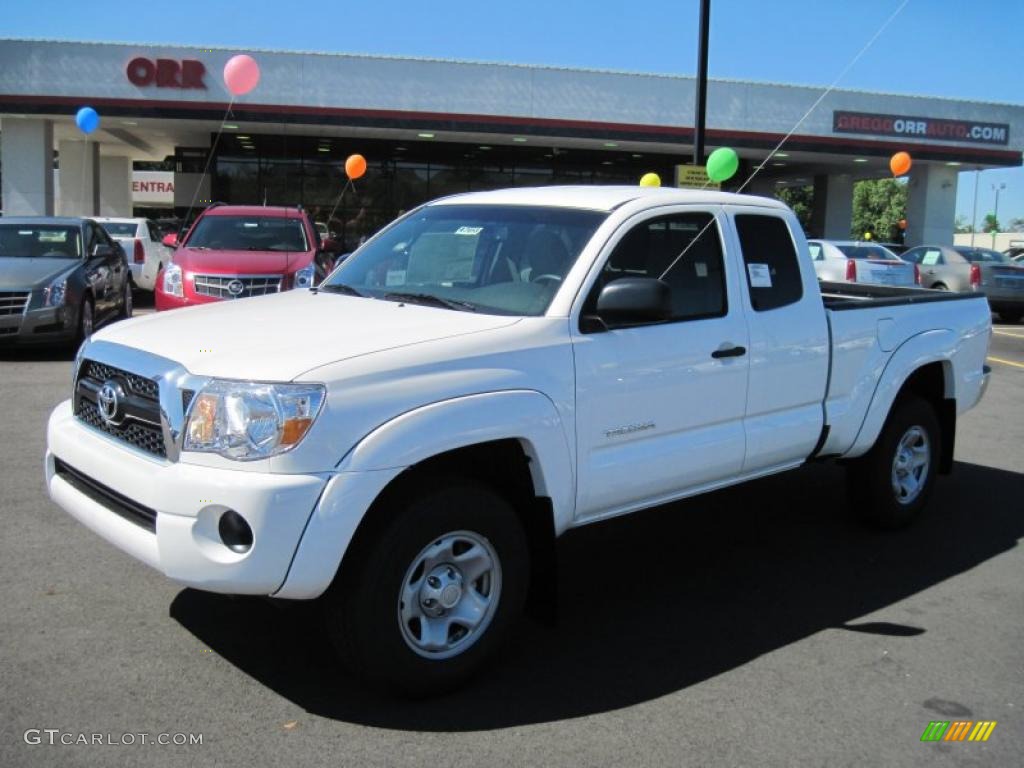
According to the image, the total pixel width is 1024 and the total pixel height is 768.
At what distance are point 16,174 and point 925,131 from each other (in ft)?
85.8

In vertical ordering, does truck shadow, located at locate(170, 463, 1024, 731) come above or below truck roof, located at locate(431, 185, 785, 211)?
below

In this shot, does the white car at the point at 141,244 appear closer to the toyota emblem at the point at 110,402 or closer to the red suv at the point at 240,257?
the red suv at the point at 240,257

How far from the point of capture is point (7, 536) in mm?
5164

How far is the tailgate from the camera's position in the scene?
1923 cm

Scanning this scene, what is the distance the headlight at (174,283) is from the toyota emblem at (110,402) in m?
7.59

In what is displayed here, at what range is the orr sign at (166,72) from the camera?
79.9ft

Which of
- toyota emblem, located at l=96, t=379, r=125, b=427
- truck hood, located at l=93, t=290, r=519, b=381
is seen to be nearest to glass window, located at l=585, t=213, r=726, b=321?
truck hood, located at l=93, t=290, r=519, b=381

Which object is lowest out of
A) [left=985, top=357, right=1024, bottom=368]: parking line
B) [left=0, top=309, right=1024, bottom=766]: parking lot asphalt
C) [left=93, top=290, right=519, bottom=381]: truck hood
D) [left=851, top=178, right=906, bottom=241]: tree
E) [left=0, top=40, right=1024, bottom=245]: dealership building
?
[left=0, top=309, right=1024, bottom=766]: parking lot asphalt

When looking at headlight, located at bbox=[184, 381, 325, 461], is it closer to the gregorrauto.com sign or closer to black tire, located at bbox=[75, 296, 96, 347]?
black tire, located at bbox=[75, 296, 96, 347]

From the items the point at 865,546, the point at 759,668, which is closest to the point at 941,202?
the point at 865,546

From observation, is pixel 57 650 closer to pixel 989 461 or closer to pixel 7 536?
pixel 7 536

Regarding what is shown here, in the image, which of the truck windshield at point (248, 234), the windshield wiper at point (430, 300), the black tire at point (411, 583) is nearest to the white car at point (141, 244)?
the truck windshield at point (248, 234)

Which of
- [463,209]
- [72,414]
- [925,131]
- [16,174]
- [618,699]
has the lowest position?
[618,699]

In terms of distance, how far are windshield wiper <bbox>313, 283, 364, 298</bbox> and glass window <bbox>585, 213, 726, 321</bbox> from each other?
1.26 meters
